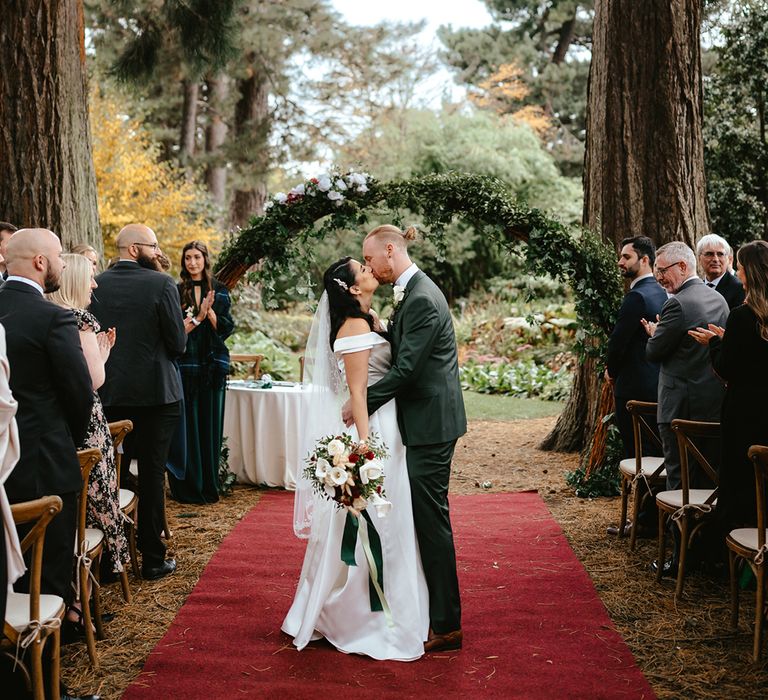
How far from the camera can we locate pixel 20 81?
7207 millimetres

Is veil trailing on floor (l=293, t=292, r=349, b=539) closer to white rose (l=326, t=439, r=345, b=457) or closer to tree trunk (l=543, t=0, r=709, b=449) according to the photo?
white rose (l=326, t=439, r=345, b=457)

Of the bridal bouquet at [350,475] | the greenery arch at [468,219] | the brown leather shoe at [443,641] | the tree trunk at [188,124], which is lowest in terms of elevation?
the brown leather shoe at [443,641]

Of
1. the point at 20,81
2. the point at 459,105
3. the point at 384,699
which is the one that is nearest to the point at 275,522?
the point at 384,699

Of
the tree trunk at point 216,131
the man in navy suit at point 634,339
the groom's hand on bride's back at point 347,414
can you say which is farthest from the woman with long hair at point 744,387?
the tree trunk at point 216,131

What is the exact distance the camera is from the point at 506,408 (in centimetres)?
1438

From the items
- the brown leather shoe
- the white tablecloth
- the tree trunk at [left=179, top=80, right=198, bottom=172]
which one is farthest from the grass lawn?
the tree trunk at [left=179, top=80, right=198, bottom=172]

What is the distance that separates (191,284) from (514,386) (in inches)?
372

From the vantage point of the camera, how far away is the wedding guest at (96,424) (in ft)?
14.3

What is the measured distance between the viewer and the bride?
4266 millimetres

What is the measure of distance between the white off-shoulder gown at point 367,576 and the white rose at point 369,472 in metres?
0.31

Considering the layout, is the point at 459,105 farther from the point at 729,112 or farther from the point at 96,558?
the point at 96,558

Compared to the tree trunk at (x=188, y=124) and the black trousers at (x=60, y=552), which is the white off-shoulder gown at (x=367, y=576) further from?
the tree trunk at (x=188, y=124)

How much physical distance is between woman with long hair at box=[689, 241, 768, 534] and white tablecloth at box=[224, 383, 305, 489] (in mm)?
4323

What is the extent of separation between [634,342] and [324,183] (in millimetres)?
2952
